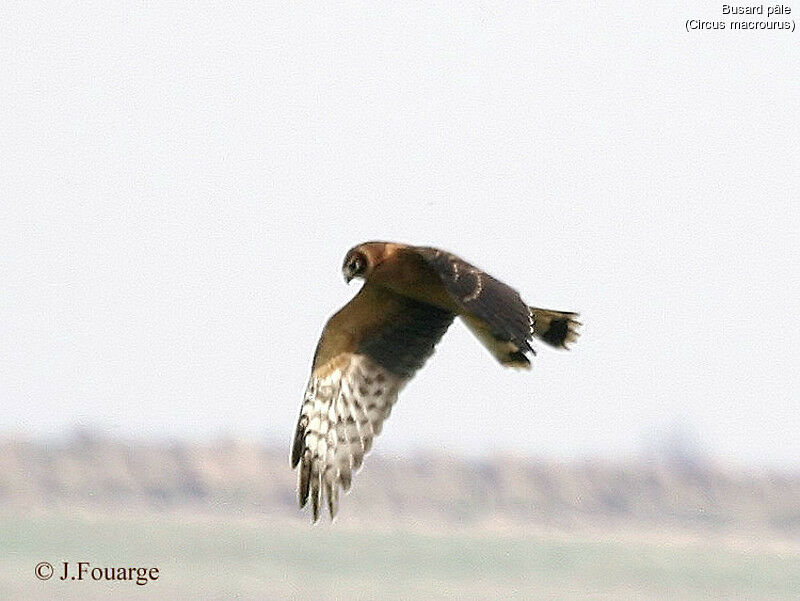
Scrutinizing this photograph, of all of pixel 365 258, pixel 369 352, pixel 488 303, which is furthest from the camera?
pixel 369 352

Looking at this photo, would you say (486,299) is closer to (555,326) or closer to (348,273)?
(348,273)

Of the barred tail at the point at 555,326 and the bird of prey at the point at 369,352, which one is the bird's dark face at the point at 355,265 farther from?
the barred tail at the point at 555,326

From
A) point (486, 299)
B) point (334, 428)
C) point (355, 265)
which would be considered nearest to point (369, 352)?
point (334, 428)

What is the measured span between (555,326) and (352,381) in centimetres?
112

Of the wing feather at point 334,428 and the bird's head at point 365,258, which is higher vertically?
the bird's head at point 365,258

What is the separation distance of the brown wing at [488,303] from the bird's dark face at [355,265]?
11.5 inches

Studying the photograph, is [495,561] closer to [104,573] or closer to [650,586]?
[650,586]

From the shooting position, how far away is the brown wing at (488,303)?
10.6m

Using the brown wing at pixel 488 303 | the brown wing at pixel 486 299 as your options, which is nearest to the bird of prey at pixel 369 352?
the brown wing at pixel 488 303

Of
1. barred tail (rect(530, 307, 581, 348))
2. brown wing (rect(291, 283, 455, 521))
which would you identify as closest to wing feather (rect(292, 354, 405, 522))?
brown wing (rect(291, 283, 455, 521))

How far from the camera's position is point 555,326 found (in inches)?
474

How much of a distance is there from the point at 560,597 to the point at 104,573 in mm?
5217

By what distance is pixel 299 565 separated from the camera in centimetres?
2777

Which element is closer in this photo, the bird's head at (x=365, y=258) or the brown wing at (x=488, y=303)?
the brown wing at (x=488, y=303)
